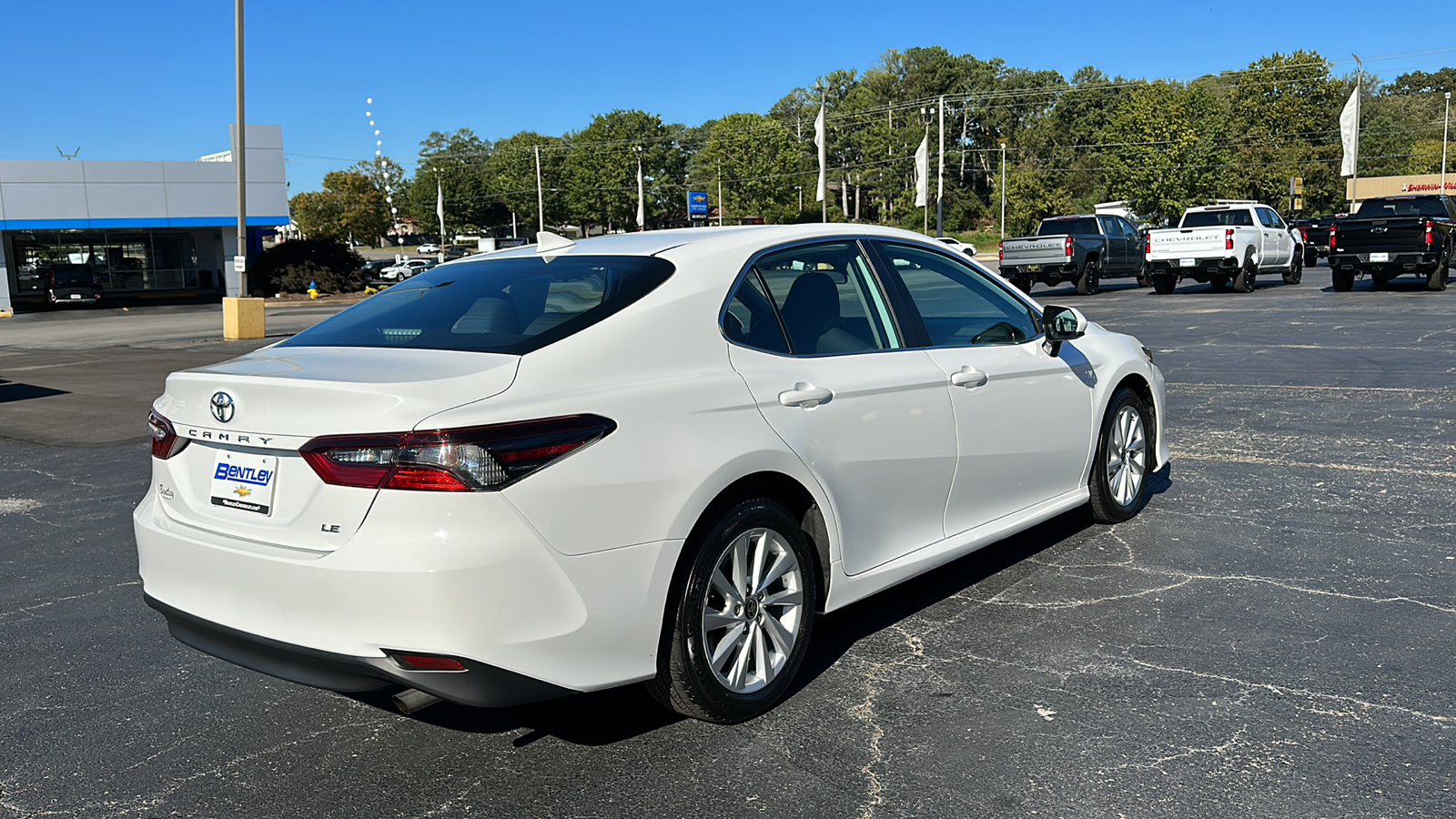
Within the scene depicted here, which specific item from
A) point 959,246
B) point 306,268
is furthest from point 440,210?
point 959,246

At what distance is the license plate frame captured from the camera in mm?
3271

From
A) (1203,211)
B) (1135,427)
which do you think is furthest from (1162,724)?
(1203,211)

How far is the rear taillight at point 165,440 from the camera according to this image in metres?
3.62

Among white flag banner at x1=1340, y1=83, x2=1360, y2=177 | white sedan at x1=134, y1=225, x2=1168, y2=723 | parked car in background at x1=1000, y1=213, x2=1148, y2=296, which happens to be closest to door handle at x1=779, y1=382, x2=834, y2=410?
white sedan at x1=134, y1=225, x2=1168, y2=723

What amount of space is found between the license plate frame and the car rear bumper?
0.34 feet

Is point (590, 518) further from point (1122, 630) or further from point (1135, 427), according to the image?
point (1135, 427)

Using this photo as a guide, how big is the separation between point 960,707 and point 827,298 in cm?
156

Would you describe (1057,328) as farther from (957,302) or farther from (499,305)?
(499,305)

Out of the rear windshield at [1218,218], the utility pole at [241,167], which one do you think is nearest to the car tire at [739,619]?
the utility pole at [241,167]

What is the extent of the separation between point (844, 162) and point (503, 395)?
124 meters

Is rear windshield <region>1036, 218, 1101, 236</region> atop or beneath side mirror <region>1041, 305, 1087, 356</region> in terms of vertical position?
atop

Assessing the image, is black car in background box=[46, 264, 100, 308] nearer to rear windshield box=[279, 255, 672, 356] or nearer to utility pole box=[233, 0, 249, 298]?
utility pole box=[233, 0, 249, 298]

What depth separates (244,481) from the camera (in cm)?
335

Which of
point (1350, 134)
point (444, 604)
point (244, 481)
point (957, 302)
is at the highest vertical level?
point (1350, 134)
